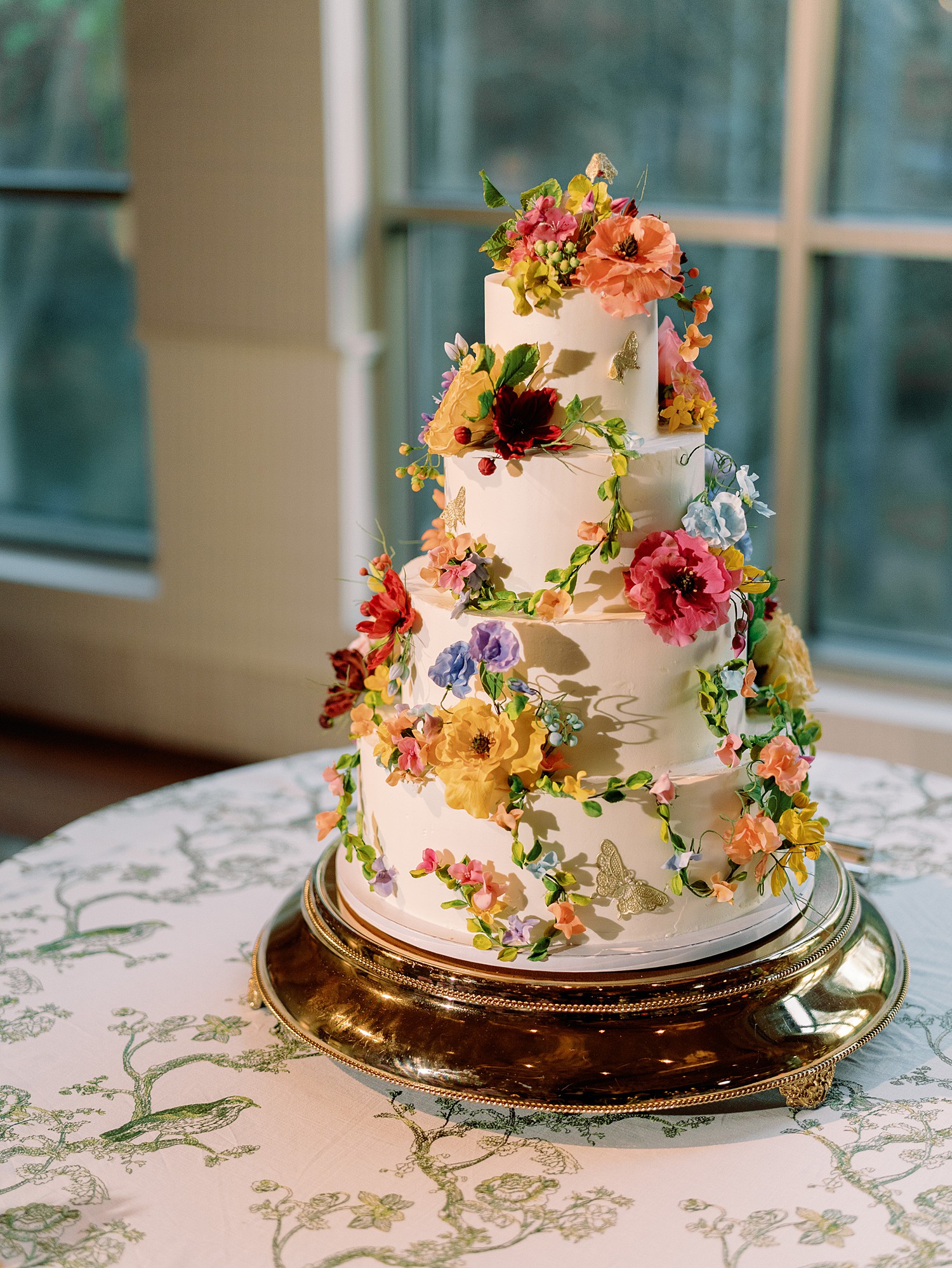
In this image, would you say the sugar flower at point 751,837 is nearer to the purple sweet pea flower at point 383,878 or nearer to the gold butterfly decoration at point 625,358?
the purple sweet pea flower at point 383,878

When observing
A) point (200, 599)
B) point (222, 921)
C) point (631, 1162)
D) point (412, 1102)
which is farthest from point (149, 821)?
point (200, 599)

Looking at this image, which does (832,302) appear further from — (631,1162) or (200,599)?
(631,1162)

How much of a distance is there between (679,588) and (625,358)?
260mm

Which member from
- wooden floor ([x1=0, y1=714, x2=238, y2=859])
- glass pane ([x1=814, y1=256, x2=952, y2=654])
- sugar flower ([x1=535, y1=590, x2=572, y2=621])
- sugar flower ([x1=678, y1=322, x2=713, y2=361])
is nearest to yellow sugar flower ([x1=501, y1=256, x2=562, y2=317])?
sugar flower ([x1=678, y1=322, x2=713, y2=361])

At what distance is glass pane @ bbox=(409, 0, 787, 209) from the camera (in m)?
3.21

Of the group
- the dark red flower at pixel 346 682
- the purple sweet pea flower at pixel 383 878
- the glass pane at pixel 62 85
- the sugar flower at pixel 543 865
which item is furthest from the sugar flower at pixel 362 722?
the glass pane at pixel 62 85

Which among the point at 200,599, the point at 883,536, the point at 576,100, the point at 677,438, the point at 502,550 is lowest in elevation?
the point at 200,599

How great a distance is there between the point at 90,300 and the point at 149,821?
88.9 inches

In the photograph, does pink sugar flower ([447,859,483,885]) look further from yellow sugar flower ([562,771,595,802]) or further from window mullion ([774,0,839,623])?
window mullion ([774,0,839,623])

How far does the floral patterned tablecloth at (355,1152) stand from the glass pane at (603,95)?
78.4 inches

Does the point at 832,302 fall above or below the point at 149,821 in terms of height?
above

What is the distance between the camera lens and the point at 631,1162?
1501 mm

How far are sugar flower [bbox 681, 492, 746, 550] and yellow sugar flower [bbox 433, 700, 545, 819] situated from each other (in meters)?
0.28

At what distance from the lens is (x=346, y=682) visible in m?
1.76
